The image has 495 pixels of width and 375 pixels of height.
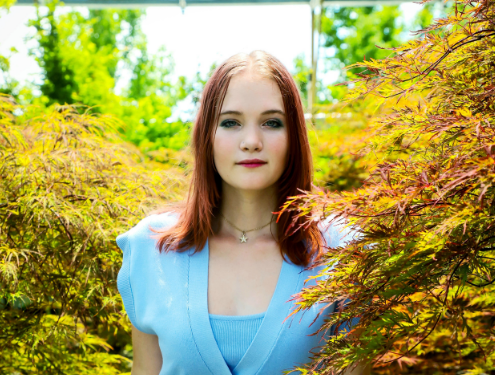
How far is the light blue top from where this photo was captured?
1.35m

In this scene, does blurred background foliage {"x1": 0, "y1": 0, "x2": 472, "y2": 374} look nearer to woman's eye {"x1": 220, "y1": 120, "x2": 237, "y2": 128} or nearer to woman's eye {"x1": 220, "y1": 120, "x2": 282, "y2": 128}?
woman's eye {"x1": 220, "y1": 120, "x2": 282, "y2": 128}

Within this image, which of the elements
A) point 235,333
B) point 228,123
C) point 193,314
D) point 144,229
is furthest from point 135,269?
point 228,123

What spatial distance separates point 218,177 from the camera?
1.59 meters

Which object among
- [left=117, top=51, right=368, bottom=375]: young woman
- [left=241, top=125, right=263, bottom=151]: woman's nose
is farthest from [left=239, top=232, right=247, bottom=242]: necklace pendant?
[left=241, top=125, right=263, bottom=151]: woman's nose

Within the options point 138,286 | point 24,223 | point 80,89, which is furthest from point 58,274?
point 80,89

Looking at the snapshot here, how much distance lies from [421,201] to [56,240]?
4.09 feet

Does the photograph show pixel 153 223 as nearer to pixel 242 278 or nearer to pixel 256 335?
pixel 242 278

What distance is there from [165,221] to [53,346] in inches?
24.2

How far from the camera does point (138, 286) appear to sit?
149 centimetres

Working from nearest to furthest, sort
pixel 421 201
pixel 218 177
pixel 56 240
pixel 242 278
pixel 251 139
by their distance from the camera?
pixel 421 201
pixel 251 139
pixel 242 278
pixel 218 177
pixel 56 240

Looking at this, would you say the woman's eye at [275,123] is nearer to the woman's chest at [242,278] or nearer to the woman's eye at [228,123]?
the woman's eye at [228,123]

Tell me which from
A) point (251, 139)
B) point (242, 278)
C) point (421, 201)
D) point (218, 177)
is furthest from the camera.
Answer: point (218, 177)

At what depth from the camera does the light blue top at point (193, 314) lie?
1.35 metres

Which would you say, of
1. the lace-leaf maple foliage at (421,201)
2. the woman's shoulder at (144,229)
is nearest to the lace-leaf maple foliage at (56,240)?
the woman's shoulder at (144,229)
